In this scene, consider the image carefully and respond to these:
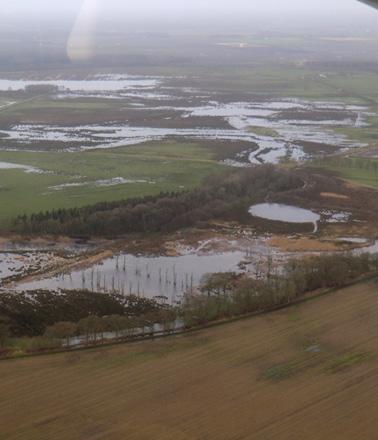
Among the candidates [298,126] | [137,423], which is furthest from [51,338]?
[298,126]

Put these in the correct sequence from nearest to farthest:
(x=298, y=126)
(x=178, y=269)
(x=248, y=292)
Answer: (x=248, y=292)
(x=178, y=269)
(x=298, y=126)

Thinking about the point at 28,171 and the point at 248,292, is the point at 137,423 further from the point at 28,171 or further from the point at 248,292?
the point at 28,171

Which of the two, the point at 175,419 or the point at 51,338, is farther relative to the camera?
the point at 51,338

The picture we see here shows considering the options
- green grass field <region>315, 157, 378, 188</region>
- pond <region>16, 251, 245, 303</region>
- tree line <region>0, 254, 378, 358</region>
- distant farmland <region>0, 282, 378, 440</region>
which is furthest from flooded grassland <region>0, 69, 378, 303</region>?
distant farmland <region>0, 282, 378, 440</region>

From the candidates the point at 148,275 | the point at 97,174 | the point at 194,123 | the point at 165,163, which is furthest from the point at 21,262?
the point at 194,123

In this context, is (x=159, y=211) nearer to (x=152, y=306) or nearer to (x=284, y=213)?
(x=284, y=213)

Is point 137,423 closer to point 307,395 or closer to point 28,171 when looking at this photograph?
point 307,395

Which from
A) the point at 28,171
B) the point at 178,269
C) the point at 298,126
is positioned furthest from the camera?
the point at 298,126

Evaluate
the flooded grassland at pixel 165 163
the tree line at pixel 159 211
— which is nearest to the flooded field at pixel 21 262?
the flooded grassland at pixel 165 163
